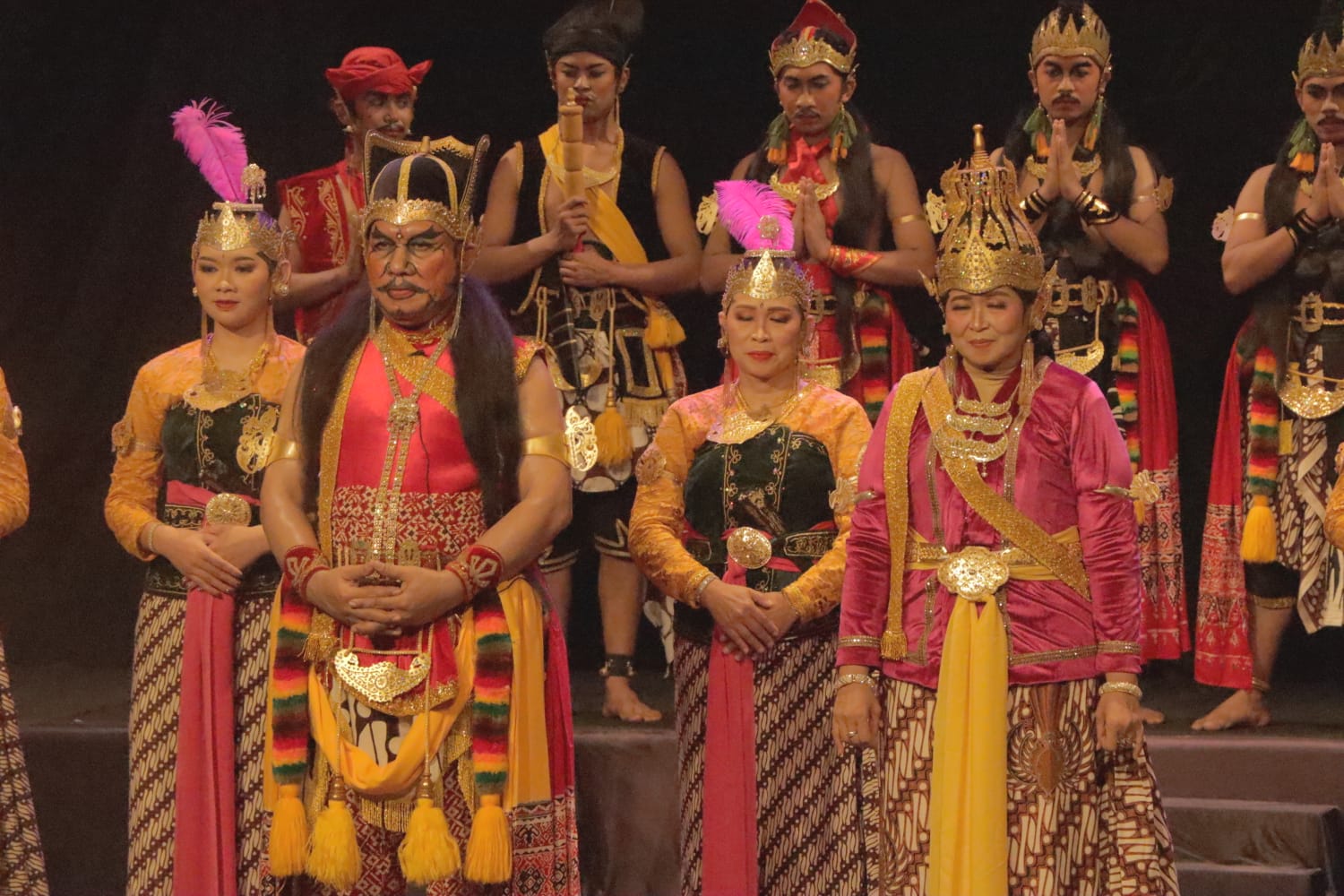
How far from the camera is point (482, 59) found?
251 inches

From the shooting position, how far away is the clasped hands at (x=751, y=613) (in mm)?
4152

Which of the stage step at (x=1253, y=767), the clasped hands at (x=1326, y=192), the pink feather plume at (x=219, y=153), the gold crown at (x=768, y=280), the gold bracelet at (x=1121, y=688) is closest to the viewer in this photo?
the gold bracelet at (x=1121, y=688)

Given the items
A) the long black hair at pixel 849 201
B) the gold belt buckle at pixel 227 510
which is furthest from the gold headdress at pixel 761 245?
the gold belt buckle at pixel 227 510

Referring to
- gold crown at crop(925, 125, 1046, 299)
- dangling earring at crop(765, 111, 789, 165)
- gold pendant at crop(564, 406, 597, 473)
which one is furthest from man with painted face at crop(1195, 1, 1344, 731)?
gold pendant at crop(564, 406, 597, 473)

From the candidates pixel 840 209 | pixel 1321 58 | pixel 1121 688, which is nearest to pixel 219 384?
pixel 840 209

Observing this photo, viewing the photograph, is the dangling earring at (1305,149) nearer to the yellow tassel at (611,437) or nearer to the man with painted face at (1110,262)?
the man with painted face at (1110,262)

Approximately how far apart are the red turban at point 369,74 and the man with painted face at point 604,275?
1.22 feet

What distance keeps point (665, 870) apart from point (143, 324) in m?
2.64

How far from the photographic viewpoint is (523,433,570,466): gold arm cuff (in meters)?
3.77

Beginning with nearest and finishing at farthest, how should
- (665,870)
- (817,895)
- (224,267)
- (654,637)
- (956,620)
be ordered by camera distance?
(956,620), (817,895), (224,267), (665,870), (654,637)

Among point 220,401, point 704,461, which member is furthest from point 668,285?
point 220,401

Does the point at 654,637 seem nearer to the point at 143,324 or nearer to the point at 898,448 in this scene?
the point at 143,324

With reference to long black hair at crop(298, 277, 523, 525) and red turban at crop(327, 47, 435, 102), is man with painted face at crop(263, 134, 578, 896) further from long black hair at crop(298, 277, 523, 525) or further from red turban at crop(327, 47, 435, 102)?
red turban at crop(327, 47, 435, 102)

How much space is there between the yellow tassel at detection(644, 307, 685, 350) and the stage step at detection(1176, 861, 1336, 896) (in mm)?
1795
